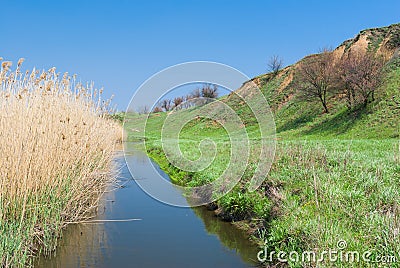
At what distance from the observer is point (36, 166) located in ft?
21.8

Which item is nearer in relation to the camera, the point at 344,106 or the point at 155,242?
the point at 155,242

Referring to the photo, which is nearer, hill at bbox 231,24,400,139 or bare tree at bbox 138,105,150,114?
bare tree at bbox 138,105,150,114

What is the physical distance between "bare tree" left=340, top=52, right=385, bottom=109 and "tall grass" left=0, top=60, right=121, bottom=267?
25.3 metres

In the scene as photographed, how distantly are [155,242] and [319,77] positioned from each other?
3156cm

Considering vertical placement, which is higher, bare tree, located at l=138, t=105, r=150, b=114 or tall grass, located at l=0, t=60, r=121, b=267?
bare tree, located at l=138, t=105, r=150, b=114

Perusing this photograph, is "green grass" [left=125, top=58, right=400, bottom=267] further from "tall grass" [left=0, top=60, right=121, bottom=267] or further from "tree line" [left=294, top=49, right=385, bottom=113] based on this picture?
"tree line" [left=294, top=49, right=385, bottom=113]

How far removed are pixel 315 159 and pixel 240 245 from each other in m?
4.29

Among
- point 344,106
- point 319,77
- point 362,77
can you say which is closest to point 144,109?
point 362,77

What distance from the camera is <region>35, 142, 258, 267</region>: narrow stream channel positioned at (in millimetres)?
6758

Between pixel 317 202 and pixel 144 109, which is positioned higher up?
pixel 144 109

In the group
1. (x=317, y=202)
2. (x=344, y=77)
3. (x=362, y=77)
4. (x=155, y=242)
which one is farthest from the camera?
A: (x=344, y=77)

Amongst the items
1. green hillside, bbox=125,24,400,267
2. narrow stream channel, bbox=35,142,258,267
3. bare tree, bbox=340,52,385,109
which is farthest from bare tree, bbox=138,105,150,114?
bare tree, bbox=340,52,385,109

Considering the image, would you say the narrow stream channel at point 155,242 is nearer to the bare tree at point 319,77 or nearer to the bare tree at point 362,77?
the bare tree at point 362,77

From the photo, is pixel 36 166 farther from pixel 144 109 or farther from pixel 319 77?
pixel 319 77
